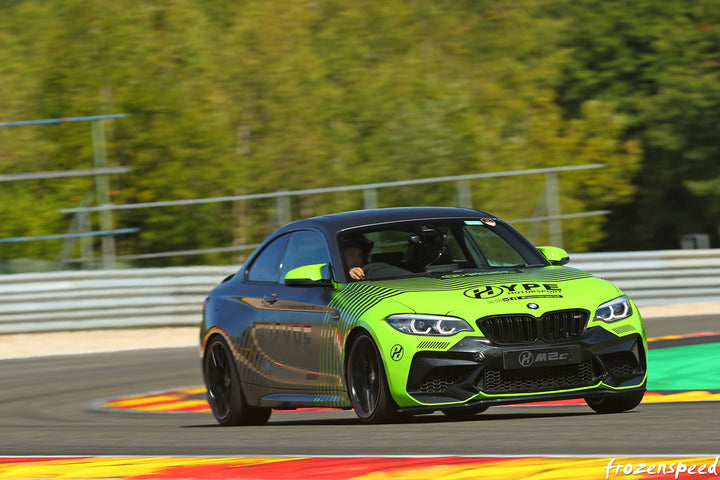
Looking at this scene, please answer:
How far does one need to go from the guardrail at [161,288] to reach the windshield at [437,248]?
33.1 ft

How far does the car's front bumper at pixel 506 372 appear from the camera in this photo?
7.78m

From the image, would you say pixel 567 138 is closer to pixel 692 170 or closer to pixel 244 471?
pixel 692 170

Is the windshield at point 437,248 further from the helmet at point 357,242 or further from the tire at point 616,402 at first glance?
the tire at point 616,402

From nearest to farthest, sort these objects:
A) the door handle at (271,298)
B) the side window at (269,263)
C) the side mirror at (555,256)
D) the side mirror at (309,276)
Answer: the side mirror at (309,276) < the side mirror at (555,256) < the door handle at (271,298) < the side window at (269,263)

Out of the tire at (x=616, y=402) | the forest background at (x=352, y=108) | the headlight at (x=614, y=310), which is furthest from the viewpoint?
the forest background at (x=352, y=108)

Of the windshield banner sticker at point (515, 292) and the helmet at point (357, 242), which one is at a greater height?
the helmet at point (357, 242)

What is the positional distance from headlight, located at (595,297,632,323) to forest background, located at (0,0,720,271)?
42.5ft

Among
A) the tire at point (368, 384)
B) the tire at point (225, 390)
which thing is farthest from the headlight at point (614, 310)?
the tire at point (225, 390)

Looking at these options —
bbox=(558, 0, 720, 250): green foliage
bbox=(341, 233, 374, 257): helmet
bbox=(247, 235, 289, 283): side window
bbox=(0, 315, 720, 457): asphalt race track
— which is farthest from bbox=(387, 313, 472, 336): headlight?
bbox=(558, 0, 720, 250): green foliage

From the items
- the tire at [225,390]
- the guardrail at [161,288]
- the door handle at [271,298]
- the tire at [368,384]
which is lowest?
the guardrail at [161,288]

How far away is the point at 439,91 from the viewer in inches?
1323

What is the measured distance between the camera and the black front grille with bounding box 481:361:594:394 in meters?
7.82

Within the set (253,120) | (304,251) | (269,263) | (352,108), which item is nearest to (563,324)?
(304,251)

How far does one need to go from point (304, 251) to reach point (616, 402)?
2310mm
